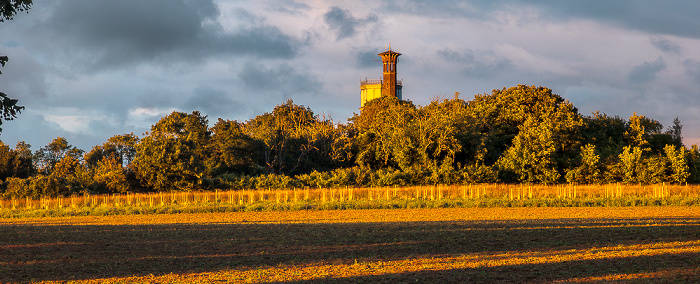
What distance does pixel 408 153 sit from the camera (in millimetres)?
63375

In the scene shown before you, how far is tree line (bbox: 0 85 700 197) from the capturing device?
2279 inches

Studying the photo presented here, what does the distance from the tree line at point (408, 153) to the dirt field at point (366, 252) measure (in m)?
28.4

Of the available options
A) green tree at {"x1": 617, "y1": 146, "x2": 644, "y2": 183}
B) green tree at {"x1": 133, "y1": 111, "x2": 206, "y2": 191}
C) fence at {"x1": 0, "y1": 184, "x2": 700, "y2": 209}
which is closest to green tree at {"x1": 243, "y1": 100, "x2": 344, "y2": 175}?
green tree at {"x1": 133, "y1": 111, "x2": 206, "y2": 191}

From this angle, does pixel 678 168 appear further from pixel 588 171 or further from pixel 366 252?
pixel 366 252

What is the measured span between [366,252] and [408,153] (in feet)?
146

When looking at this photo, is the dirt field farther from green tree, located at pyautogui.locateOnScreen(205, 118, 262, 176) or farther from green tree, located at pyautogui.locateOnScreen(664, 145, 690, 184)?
green tree, located at pyautogui.locateOnScreen(205, 118, 262, 176)

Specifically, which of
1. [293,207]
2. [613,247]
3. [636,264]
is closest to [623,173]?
[293,207]

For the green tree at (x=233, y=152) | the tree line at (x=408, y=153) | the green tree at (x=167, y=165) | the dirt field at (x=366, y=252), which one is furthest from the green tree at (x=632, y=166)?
the green tree at (x=167, y=165)

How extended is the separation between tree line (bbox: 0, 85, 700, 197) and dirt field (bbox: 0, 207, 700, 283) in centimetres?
2843

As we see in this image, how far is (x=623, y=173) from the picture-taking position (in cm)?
5791

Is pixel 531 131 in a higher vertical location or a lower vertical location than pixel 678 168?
higher

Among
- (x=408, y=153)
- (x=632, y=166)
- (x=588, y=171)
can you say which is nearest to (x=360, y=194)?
(x=408, y=153)

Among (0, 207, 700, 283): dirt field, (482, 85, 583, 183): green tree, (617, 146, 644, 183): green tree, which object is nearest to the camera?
(0, 207, 700, 283): dirt field

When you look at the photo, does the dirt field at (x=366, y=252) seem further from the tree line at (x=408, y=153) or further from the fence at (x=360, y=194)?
the tree line at (x=408, y=153)
